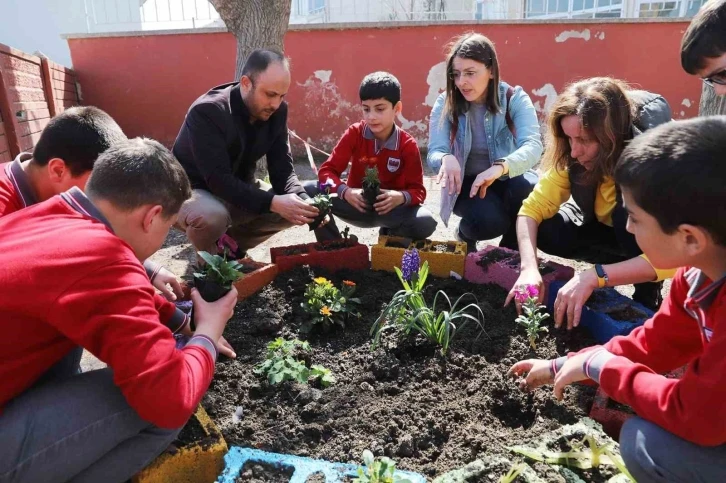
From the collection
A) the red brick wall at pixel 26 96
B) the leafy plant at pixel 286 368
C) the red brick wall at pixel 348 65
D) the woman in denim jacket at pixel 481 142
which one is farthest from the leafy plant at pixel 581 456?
the red brick wall at pixel 348 65

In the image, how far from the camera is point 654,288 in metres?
2.94

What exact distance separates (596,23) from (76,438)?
9.44 meters

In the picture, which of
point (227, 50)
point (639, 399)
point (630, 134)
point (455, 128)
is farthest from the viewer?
point (227, 50)

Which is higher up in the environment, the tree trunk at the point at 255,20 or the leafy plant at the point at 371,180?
the tree trunk at the point at 255,20

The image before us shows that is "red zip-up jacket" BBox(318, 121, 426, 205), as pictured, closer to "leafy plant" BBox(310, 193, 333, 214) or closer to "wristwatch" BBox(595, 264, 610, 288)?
"leafy plant" BBox(310, 193, 333, 214)

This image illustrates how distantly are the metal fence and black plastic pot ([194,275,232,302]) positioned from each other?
8.69 metres

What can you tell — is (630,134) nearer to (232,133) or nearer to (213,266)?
(213,266)

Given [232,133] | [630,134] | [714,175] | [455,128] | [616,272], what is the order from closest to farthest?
[714,175]
[616,272]
[630,134]
[232,133]
[455,128]

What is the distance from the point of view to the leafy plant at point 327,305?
2.64 m

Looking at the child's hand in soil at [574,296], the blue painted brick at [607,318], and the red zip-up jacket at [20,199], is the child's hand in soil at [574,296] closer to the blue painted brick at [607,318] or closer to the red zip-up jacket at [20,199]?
the blue painted brick at [607,318]

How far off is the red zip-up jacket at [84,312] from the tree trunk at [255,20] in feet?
17.2

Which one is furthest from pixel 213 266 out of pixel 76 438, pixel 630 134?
pixel 630 134

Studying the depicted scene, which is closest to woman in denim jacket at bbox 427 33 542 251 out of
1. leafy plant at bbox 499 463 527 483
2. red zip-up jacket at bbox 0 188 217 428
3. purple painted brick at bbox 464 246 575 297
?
purple painted brick at bbox 464 246 575 297

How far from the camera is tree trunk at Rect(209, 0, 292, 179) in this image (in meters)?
6.20
